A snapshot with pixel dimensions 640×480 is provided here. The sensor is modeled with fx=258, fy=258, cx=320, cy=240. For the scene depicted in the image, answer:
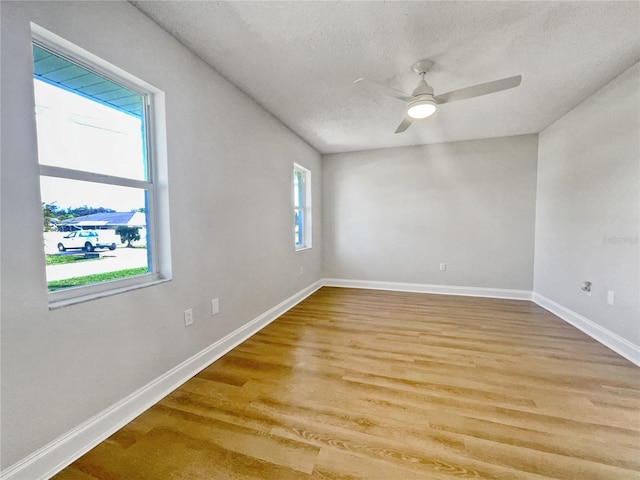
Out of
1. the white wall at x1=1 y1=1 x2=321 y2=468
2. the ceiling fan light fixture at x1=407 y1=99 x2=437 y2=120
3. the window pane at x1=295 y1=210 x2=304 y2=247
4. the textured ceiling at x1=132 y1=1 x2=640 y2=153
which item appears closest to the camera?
the white wall at x1=1 y1=1 x2=321 y2=468

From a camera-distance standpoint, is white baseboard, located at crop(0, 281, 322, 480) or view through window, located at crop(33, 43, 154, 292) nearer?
white baseboard, located at crop(0, 281, 322, 480)

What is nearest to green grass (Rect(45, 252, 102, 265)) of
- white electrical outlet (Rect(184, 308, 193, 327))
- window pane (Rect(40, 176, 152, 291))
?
window pane (Rect(40, 176, 152, 291))

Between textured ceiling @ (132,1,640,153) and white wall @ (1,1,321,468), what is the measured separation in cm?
29

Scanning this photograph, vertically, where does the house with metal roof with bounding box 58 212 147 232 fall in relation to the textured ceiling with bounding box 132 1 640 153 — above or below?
below

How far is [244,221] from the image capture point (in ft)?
8.46

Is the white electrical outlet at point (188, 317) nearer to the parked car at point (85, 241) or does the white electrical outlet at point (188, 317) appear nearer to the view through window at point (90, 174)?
the view through window at point (90, 174)

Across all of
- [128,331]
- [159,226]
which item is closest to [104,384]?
[128,331]

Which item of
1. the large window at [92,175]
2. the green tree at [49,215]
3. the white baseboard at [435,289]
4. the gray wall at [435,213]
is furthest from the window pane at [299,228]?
the green tree at [49,215]

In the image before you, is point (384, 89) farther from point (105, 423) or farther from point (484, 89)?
point (105, 423)

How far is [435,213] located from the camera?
167 inches

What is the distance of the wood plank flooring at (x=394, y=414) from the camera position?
1.20 m

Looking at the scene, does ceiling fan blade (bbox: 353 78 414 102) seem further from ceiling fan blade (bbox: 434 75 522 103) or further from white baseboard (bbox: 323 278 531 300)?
white baseboard (bbox: 323 278 531 300)

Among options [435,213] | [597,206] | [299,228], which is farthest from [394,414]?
[435,213]

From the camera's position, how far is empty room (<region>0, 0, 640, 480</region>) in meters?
1.18
